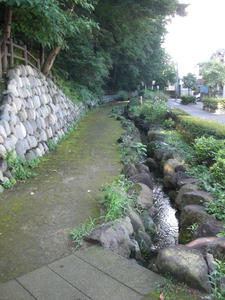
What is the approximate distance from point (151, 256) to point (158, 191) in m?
3.04

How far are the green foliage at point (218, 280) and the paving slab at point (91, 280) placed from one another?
683 mm

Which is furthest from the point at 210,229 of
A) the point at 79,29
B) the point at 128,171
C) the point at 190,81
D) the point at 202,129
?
the point at 190,81

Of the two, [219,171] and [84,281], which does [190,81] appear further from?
[84,281]

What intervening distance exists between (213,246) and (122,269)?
112 centimetres

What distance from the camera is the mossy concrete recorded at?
3126 millimetres

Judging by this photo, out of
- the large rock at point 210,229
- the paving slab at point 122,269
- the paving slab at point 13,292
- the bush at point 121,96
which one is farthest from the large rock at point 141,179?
the bush at point 121,96

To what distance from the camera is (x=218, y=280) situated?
102 inches

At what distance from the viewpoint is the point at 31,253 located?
3.14 m

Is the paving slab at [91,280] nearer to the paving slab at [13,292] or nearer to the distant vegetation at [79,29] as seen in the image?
the paving slab at [13,292]

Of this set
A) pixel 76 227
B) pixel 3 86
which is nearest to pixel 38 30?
pixel 3 86

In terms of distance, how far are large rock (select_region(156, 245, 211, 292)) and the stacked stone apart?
132 inches

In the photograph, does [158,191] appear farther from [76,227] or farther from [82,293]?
[82,293]

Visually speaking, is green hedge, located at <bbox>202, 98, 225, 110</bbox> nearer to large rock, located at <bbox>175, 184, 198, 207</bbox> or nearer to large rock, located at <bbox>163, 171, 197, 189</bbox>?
large rock, located at <bbox>163, 171, 197, 189</bbox>

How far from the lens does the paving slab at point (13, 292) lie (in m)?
2.41
